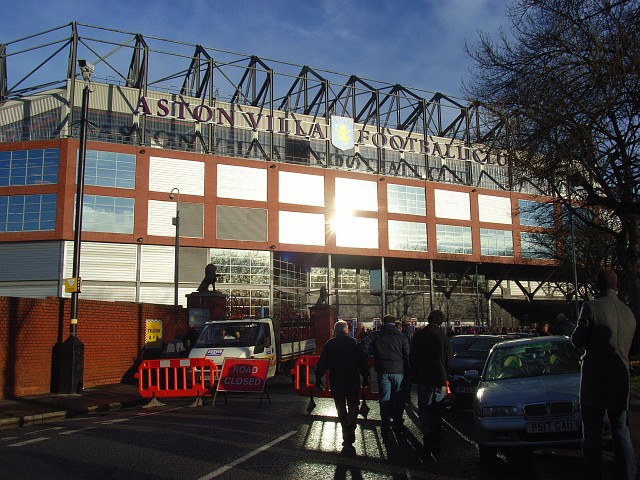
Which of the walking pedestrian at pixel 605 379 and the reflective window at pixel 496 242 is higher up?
the reflective window at pixel 496 242

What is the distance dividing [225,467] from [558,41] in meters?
9.82

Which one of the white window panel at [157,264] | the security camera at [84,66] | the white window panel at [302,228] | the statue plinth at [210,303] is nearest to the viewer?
the security camera at [84,66]

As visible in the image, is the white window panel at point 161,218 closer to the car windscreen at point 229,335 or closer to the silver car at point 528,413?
the car windscreen at point 229,335

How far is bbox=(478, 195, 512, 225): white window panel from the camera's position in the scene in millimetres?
58656

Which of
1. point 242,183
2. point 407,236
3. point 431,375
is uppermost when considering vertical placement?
point 242,183

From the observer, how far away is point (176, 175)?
1871 inches

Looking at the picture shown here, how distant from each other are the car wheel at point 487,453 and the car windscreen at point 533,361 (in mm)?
1263

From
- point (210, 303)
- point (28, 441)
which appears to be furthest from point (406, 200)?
point (28, 441)

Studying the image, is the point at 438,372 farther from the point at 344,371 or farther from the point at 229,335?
the point at 229,335

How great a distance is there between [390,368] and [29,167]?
42808 millimetres

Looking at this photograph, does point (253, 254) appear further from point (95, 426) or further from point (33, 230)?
point (95, 426)

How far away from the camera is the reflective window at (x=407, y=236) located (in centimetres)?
5416

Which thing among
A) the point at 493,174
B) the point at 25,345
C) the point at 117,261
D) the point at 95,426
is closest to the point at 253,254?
the point at 117,261

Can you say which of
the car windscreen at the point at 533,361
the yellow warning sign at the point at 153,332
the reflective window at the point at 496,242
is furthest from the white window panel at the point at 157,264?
the car windscreen at the point at 533,361
